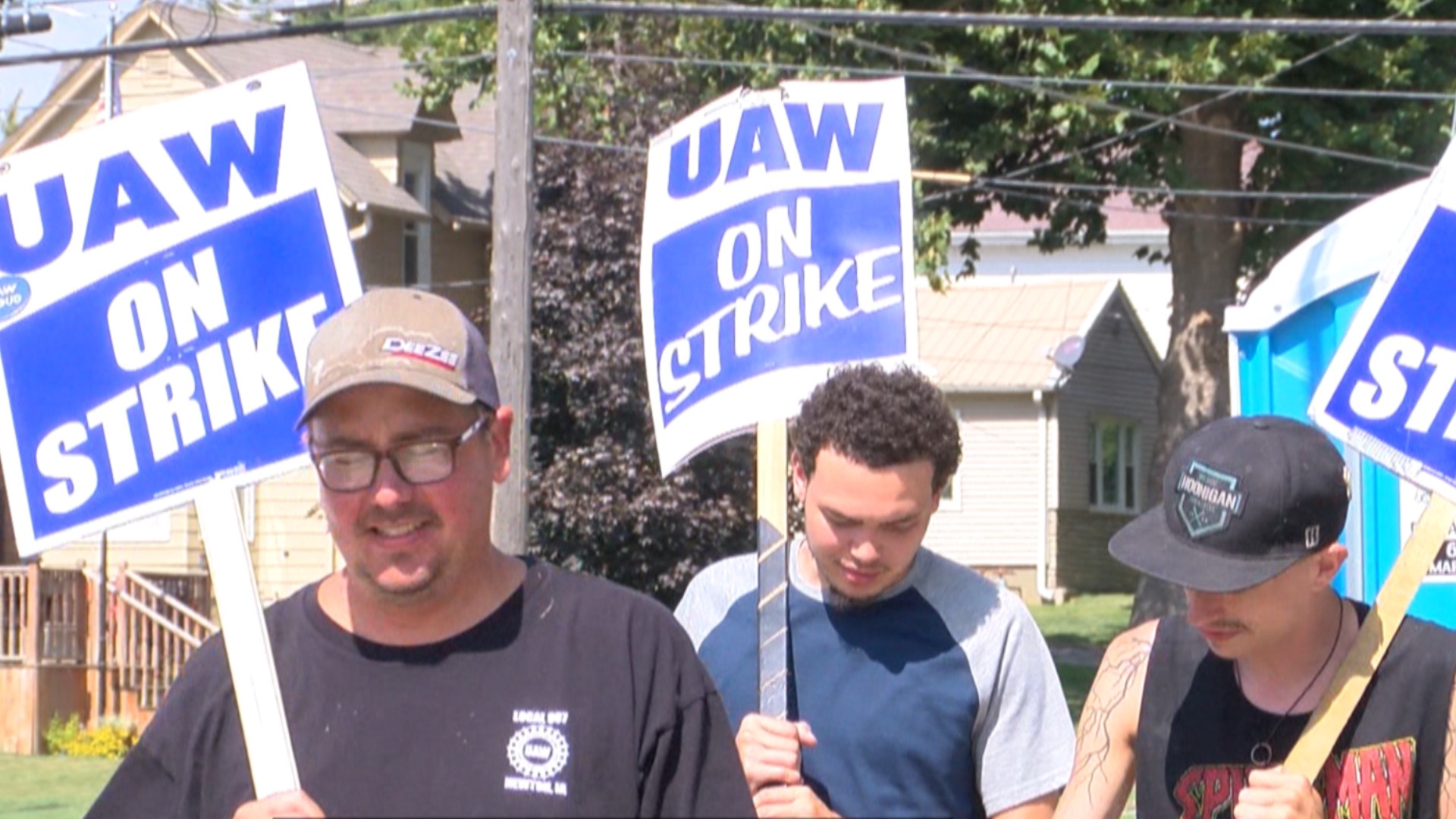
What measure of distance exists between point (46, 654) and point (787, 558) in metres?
17.9

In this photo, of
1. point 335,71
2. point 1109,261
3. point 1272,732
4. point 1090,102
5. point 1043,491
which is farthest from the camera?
point 1109,261

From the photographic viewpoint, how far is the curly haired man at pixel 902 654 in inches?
152

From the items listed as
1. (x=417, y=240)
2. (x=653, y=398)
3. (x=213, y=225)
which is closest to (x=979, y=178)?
(x=417, y=240)

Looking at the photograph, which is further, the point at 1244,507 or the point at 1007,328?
the point at 1007,328

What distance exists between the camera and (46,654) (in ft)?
67.7

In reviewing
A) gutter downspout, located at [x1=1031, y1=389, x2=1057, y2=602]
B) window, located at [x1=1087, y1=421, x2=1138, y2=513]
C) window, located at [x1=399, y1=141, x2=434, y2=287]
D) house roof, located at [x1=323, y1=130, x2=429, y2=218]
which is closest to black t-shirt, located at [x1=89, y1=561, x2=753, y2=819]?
house roof, located at [x1=323, y1=130, x2=429, y2=218]

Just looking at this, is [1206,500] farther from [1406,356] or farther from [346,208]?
[346,208]

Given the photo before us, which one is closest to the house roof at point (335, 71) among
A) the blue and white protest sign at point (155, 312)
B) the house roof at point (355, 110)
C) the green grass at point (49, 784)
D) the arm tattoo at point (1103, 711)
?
the house roof at point (355, 110)

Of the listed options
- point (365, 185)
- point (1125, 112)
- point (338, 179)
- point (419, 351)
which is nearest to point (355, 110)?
point (365, 185)

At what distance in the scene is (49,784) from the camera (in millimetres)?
17297

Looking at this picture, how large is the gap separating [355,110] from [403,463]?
96.7ft

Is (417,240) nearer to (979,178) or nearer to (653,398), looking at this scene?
(979,178)

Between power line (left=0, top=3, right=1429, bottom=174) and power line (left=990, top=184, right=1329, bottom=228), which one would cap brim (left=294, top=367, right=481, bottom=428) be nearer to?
power line (left=0, top=3, right=1429, bottom=174)

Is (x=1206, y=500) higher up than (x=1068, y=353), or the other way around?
(x=1068, y=353)
